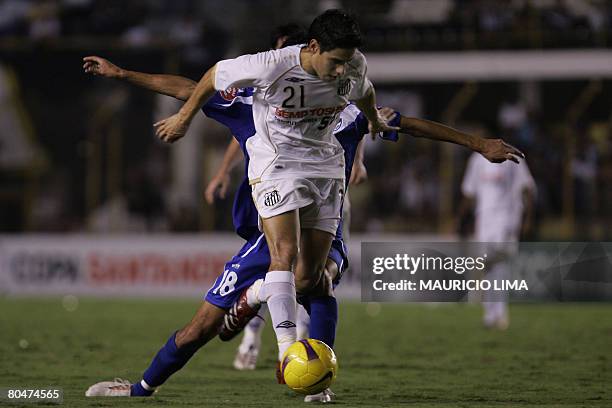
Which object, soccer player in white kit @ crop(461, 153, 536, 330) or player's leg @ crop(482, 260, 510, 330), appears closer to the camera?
player's leg @ crop(482, 260, 510, 330)

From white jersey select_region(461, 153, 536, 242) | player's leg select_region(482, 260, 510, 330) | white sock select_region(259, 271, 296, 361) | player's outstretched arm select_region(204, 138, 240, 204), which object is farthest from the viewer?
white jersey select_region(461, 153, 536, 242)

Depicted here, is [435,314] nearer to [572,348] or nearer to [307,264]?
[572,348]

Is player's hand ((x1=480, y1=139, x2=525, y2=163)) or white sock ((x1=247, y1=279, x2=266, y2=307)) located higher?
player's hand ((x1=480, y1=139, x2=525, y2=163))

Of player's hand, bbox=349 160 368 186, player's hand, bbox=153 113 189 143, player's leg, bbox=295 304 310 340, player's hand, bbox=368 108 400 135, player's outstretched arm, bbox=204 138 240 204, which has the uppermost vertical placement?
player's outstretched arm, bbox=204 138 240 204

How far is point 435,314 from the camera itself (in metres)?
16.1

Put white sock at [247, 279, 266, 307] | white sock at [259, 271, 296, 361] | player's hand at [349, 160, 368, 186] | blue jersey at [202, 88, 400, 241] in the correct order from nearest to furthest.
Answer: white sock at [259, 271, 296, 361], white sock at [247, 279, 266, 307], blue jersey at [202, 88, 400, 241], player's hand at [349, 160, 368, 186]

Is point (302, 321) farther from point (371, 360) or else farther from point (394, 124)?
point (394, 124)

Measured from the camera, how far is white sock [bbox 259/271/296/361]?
6016 millimetres

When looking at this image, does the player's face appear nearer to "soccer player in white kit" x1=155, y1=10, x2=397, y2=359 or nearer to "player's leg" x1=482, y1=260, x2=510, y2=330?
"soccer player in white kit" x1=155, y1=10, x2=397, y2=359

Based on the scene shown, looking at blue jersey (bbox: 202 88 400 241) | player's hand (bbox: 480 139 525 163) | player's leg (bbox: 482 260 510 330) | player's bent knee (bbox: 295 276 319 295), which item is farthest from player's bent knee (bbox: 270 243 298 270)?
player's leg (bbox: 482 260 510 330)

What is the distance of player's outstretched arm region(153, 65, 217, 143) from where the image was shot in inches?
236

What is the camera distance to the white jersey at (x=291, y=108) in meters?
6.02

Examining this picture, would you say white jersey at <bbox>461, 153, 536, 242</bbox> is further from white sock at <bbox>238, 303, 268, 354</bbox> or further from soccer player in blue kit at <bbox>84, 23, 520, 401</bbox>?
soccer player in blue kit at <bbox>84, 23, 520, 401</bbox>

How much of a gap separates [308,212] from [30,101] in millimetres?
17351
